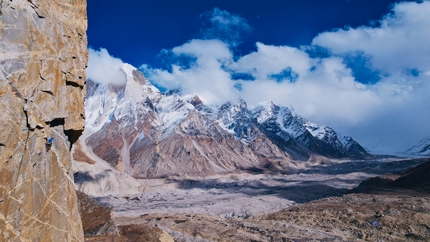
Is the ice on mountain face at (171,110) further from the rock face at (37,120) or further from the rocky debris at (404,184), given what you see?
the rock face at (37,120)

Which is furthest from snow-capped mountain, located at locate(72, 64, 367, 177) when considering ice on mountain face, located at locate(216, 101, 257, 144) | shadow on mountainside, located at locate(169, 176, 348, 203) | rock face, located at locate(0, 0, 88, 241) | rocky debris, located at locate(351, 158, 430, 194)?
rock face, located at locate(0, 0, 88, 241)

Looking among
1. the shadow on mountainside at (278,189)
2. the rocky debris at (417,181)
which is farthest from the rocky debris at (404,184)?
the shadow on mountainside at (278,189)

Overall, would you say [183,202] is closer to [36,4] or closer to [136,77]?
[36,4]

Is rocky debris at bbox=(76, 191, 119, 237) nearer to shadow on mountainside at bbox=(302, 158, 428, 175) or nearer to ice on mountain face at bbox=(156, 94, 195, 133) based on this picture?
shadow on mountainside at bbox=(302, 158, 428, 175)

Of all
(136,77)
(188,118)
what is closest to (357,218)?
(188,118)

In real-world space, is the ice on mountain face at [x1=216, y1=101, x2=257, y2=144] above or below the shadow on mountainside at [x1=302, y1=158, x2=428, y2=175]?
above
